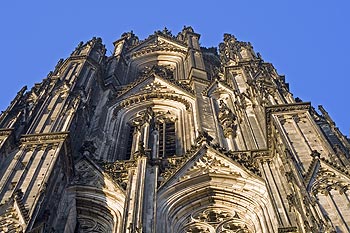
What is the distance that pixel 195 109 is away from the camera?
1089 inches

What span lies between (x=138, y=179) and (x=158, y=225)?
2.13 metres

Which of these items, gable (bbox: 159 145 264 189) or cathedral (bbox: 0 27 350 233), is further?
gable (bbox: 159 145 264 189)

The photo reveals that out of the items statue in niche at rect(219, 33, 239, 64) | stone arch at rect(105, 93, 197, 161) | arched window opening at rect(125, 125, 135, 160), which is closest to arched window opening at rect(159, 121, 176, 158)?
stone arch at rect(105, 93, 197, 161)

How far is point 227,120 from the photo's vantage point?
25203mm

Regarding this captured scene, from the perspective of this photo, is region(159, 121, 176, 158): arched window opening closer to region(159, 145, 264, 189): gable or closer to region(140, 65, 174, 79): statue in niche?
region(159, 145, 264, 189): gable

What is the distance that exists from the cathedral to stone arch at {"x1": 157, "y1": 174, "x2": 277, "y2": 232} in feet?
0.13

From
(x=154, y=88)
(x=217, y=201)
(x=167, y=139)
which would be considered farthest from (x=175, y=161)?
(x=154, y=88)

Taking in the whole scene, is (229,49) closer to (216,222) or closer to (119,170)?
(119,170)

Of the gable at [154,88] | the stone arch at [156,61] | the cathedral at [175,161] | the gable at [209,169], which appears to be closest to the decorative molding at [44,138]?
the cathedral at [175,161]

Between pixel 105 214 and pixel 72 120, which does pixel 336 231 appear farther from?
pixel 72 120

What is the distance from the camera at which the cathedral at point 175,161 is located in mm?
15531

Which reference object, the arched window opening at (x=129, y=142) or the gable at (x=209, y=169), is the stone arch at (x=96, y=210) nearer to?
the gable at (x=209, y=169)

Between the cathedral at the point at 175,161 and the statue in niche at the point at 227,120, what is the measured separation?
0.20 ft

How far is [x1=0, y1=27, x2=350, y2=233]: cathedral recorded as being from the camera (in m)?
15.5
